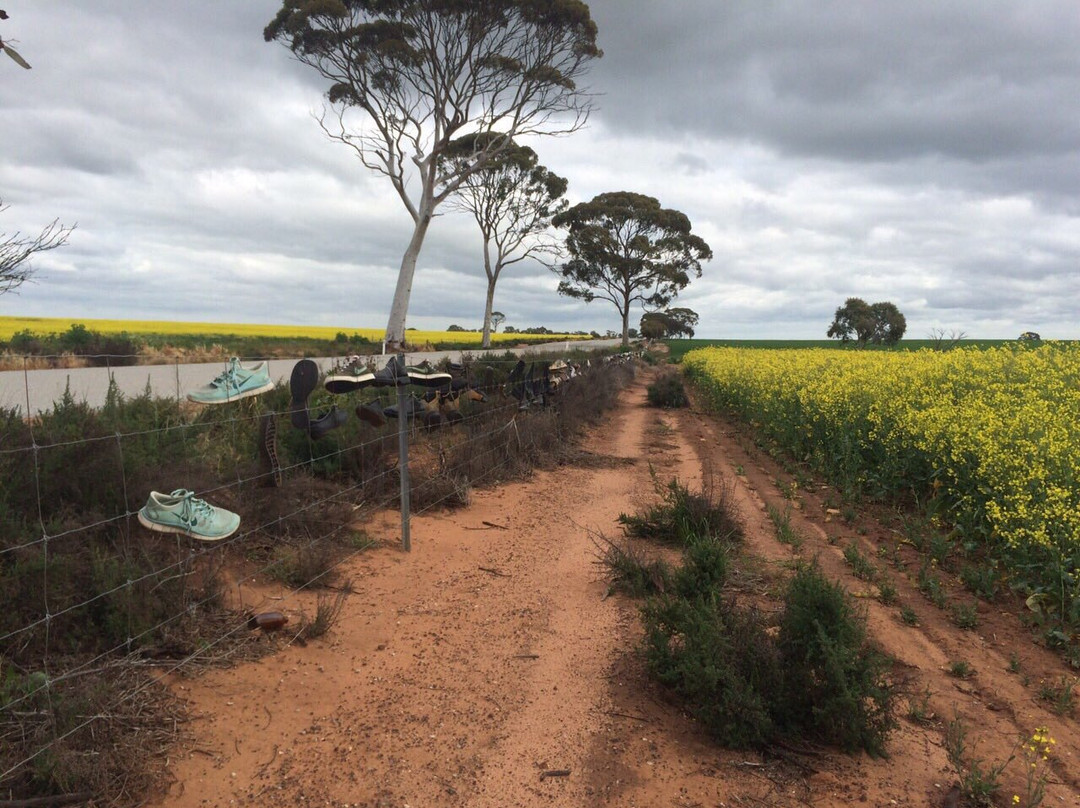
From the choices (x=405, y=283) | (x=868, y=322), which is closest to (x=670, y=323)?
(x=868, y=322)

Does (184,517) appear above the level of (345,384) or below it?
below

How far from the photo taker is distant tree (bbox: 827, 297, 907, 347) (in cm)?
5288

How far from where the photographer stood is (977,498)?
645 cm

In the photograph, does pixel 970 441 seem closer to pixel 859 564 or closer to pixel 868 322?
pixel 859 564

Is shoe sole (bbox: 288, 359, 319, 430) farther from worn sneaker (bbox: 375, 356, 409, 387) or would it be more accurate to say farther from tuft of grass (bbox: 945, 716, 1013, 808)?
tuft of grass (bbox: 945, 716, 1013, 808)

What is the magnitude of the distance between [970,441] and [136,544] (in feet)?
22.5

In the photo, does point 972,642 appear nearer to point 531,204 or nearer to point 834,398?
point 834,398

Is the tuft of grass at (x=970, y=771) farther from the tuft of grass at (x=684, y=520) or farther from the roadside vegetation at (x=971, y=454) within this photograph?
the tuft of grass at (x=684, y=520)

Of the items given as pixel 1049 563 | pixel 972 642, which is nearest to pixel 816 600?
pixel 972 642

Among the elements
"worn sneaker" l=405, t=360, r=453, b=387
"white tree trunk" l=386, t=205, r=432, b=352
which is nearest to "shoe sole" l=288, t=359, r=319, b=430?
"worn sneaker" l=405, t=360, r=453, b=387

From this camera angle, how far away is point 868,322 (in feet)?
177

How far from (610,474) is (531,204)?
108 ft

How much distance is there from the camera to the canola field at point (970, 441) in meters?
5.11

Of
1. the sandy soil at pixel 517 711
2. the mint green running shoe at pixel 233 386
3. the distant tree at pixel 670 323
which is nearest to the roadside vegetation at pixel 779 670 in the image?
the sandy soil at pixel 517 711
